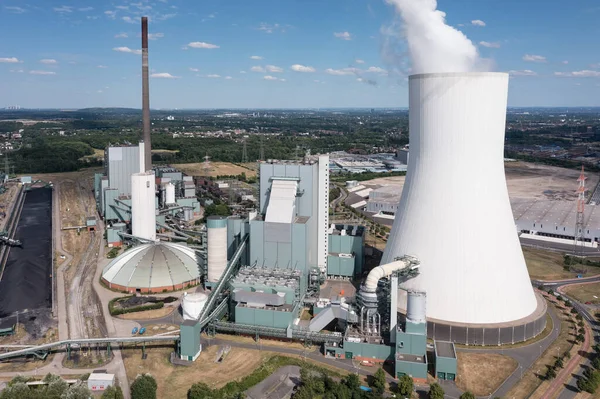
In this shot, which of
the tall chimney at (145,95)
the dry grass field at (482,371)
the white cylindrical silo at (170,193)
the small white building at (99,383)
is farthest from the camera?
the white cylindrical silo at (170,193)

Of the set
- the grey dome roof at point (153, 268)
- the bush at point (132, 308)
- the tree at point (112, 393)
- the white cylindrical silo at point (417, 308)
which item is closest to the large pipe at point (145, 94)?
the grey dome roof at point (153, 268)

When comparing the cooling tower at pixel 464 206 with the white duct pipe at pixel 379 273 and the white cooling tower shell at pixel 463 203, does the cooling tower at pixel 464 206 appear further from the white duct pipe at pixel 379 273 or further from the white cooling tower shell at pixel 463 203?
the white duct pipe at pixel 379 273

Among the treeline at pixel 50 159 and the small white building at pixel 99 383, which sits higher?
the treeline at pixel 50 159

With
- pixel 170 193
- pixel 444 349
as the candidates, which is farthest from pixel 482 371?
pixel 170 193

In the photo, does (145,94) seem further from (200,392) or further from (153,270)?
(200,392)

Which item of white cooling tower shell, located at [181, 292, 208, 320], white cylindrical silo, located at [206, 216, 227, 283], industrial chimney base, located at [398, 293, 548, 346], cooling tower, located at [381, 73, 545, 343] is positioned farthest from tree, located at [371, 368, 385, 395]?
white cylindrical silo, located at [206, 216, 227, 283]

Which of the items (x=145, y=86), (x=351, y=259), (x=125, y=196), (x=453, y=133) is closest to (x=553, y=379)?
(x=453, y=133)
